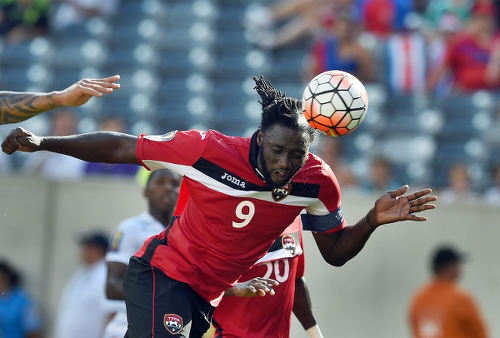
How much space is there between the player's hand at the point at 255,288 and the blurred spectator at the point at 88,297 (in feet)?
13.3

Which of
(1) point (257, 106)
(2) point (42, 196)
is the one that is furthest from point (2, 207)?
(1) point (257, 106)

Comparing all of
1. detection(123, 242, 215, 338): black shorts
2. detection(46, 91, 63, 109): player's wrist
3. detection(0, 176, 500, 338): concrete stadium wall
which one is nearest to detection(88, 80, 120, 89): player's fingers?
detection(46, 91, 63, 109): player's wrist

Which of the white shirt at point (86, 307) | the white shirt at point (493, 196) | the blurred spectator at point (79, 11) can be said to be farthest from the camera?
the blurred spectator at point (79, 11)

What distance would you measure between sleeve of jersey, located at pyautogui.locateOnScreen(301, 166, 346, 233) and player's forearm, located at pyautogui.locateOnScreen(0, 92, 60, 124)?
1649 mm

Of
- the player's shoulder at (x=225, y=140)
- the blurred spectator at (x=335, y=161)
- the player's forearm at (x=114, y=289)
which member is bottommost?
the player's forearm at (x=114, y=289)

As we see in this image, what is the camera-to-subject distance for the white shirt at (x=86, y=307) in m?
9.74

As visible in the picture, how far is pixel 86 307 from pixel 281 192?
192 inches

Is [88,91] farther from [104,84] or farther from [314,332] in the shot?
[314,332]

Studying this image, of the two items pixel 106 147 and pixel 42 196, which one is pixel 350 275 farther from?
pixel 106 147

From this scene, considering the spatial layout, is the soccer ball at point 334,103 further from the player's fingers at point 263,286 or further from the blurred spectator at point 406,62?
the blurred spectator at point 406,62

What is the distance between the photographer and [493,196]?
36.3 feet

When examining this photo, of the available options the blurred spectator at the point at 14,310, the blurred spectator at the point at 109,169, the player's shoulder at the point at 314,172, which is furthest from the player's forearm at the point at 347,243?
the blurred spectator at the point at 109,169

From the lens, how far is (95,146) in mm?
5281

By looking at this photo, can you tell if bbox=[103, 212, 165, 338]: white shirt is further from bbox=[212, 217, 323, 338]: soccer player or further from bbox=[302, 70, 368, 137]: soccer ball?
bbox=[302, 70, 368, 137]: soccer ball
